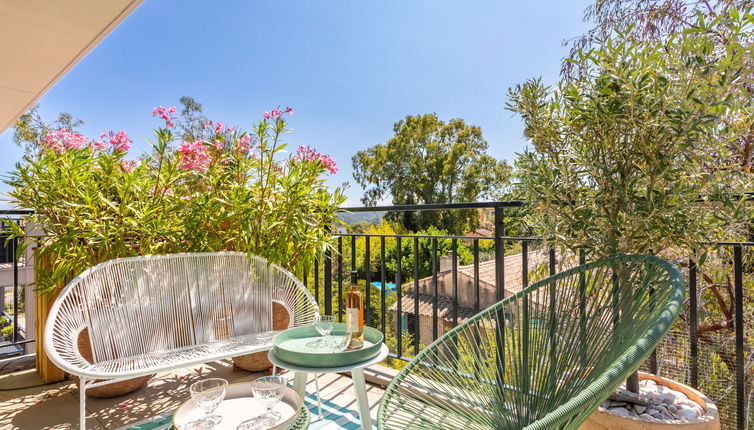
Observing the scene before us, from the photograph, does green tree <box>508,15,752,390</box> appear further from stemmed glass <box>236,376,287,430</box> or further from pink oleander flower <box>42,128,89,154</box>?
pink oleander flower <box>42,128,89,154</box>

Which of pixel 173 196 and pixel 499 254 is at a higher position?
pixel 173 196

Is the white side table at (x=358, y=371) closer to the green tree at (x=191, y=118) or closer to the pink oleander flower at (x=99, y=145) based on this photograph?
the pink oleander flower at (x=99, y=145)

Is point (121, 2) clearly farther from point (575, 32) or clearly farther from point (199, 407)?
point (575, 32)

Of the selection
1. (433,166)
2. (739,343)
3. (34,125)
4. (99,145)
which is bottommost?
(739,343)

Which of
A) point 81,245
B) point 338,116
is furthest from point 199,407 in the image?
point 338,116

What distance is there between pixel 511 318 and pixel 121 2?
2.40m

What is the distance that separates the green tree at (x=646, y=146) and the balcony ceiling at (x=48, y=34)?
2.19 m

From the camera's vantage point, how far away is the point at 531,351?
146 cm

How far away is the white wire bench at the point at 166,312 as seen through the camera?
1.80 meters

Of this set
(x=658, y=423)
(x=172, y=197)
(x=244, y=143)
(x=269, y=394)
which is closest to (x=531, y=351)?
(x=658, y=423)

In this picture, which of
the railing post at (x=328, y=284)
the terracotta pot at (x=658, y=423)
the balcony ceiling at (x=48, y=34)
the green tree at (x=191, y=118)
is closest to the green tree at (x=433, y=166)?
the green tree at (x=191, y=118)

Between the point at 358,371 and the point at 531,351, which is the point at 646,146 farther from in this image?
the point at 358,371

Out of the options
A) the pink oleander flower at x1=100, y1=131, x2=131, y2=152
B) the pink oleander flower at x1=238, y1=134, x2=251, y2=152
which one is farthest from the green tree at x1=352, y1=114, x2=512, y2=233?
the pink oleander flower at x1=100, y1=131, x2=131, y2=152

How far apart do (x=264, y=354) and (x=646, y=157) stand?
228cm
